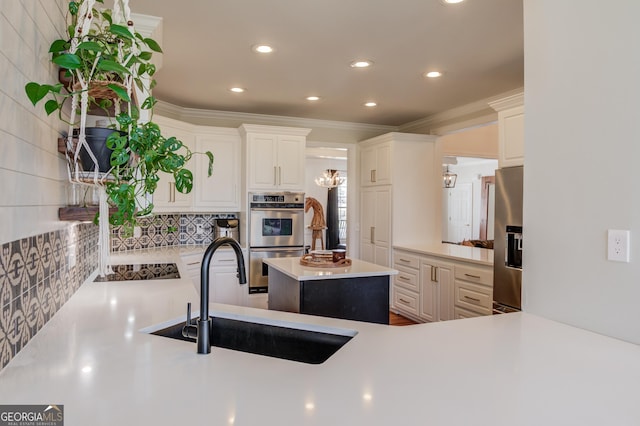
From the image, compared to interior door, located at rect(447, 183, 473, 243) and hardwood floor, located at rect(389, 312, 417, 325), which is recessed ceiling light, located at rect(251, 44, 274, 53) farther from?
interior door, located at rect(447, 183, 473, 243)

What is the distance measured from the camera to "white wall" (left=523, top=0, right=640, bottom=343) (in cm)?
131

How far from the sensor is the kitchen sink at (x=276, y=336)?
141 centimetres

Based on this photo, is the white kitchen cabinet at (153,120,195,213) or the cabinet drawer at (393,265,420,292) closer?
the white kitchen cabinet at (153,120,195,213)

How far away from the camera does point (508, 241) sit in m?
2.86

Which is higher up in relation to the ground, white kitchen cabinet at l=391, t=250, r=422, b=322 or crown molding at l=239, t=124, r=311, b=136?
crown molding at l=239, t=124, r=311, b=136

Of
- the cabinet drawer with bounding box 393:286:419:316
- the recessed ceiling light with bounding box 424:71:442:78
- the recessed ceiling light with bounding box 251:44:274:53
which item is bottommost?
the cabinet drawer with bounding box 393:286:419:316

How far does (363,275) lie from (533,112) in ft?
5.16

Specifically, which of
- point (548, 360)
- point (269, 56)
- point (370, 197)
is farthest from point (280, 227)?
point (548, 360)

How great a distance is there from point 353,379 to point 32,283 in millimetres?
951

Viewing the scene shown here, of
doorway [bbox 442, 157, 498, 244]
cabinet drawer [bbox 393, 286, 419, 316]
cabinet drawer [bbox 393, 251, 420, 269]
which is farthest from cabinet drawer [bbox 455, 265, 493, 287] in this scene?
doorway [bbox 442, 157, 498, 244]

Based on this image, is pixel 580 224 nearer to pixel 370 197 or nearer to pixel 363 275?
pixel 363 275

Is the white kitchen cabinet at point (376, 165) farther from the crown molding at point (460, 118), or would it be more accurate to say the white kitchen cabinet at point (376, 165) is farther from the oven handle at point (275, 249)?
the oven handle at point (275, 249)

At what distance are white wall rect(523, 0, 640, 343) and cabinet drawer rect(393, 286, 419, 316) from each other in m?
2.92

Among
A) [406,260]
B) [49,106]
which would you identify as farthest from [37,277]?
[406,260]
